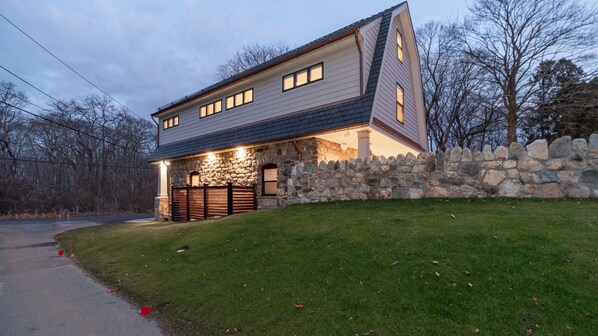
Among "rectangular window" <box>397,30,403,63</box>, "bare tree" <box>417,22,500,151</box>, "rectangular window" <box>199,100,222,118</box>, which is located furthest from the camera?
"bare tree" <box>417,22,500,151</box>

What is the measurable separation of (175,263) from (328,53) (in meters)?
8.55

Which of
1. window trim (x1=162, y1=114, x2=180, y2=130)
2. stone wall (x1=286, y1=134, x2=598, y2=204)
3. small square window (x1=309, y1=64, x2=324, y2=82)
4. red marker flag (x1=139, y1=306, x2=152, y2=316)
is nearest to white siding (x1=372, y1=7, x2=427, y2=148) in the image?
small square window (x1=309, y1=64, x2=324, y2=82)

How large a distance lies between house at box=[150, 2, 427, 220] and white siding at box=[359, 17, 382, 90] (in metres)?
0.04

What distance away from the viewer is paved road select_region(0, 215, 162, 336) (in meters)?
3.81

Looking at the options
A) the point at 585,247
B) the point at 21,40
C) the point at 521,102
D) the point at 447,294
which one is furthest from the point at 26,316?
the point at 521,102

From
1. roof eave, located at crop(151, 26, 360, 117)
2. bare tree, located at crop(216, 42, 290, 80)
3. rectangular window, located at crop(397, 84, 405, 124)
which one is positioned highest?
bare tree, located at crop(216, 42, 290, 80)

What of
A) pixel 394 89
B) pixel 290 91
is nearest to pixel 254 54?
pixel 290 91

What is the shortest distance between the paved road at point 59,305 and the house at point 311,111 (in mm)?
6379

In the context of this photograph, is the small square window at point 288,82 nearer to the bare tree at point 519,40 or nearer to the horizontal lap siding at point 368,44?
the horizontal lap siding at point 368,44

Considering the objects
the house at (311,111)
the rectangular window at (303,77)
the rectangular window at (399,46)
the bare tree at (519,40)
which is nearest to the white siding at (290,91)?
the house at (311,111)

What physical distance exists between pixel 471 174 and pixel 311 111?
19.0ft

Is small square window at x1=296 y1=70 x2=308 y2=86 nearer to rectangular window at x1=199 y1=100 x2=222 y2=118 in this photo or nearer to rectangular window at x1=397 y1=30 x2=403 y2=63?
rectangular window at x1=397 y1=30 x2=403 y2=63

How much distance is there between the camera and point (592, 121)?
16.4m

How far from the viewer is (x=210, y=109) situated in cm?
1540
